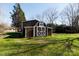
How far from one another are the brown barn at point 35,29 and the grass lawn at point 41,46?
64 millimetres

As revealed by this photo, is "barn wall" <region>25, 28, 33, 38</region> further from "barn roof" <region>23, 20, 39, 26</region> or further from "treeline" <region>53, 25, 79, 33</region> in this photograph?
"treeline" <region>53, 25, 79, 33</region>

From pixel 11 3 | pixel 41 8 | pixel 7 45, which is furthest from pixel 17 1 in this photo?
pixel 7 45

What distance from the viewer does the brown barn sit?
364cm

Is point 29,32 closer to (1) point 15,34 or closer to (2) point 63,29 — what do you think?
(1) point 15,34

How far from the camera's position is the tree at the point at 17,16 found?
3.61m

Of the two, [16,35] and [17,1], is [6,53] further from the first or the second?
[17,1]

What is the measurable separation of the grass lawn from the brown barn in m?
0.06

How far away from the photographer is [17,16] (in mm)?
3658

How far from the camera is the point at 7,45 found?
11.8 feet

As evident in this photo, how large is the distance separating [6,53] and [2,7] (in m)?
0.59

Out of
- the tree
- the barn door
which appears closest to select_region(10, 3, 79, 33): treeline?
the tree

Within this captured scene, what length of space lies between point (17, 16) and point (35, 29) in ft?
0.94

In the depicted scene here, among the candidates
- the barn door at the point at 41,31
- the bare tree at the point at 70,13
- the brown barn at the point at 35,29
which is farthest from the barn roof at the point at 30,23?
the bare tree at the point at 70,13

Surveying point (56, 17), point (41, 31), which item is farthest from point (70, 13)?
point (41, 31)
